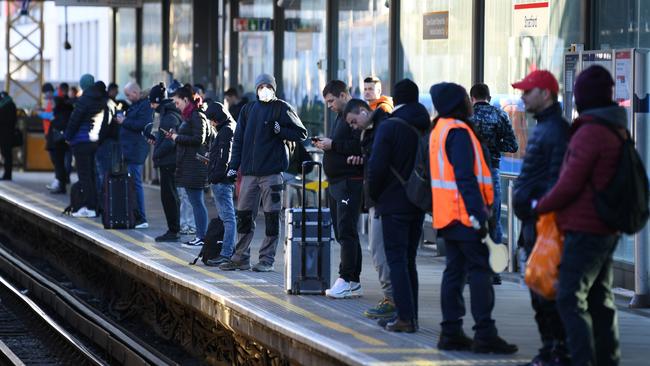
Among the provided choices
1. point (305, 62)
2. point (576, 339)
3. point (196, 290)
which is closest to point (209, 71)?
point (305, 62)

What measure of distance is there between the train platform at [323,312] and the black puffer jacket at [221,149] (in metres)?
0.85

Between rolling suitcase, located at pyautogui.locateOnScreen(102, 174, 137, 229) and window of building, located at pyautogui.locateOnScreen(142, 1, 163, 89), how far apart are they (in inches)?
414

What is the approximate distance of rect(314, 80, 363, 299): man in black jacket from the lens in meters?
11.0

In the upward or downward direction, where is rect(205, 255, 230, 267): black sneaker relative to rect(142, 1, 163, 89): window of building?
downward

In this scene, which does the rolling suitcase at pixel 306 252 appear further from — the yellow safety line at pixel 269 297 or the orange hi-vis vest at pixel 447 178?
the orange hi-vis vest at pixel 447 178

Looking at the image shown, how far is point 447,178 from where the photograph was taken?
8859 mm

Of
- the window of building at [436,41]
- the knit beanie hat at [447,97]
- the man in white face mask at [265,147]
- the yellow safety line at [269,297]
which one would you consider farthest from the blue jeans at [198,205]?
the knit beanie hat at [447,97]

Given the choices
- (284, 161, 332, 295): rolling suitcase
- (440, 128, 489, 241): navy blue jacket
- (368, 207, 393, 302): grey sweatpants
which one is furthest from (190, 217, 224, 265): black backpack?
(440, 128, 489, 241): navy blue jacket

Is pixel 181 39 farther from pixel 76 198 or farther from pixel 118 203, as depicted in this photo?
pixel 118 203

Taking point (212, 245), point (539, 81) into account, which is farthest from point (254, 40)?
point (539, 81)

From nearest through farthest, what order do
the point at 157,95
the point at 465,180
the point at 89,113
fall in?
the point at 465,180, the point at 157,95, the point at 89,113

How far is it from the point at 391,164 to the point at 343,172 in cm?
159

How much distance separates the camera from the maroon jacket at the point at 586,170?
7.54m

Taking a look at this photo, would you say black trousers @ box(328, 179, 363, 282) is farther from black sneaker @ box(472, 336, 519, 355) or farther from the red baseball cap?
the red baseball cap
